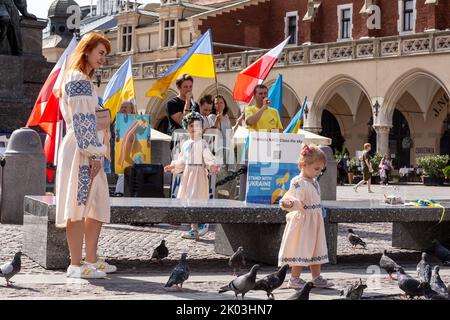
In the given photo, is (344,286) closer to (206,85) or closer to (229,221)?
(229,221)

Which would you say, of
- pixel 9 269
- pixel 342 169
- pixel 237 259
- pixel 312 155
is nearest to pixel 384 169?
pixel 342 169

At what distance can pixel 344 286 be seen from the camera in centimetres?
703

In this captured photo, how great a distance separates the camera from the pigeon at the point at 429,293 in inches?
223

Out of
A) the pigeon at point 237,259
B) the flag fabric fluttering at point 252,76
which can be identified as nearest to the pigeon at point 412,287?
the pigeon at point 237,259

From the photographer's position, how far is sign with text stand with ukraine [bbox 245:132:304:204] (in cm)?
848

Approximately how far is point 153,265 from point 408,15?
36244mm

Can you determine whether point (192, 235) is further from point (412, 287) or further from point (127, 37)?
point (127, 37)

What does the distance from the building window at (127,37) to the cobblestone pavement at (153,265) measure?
1698 inches

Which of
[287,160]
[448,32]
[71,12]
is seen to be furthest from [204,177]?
[71,12]

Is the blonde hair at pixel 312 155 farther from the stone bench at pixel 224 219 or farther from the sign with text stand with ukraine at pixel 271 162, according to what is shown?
the sign with text stand with ukraine at pixel 271 162

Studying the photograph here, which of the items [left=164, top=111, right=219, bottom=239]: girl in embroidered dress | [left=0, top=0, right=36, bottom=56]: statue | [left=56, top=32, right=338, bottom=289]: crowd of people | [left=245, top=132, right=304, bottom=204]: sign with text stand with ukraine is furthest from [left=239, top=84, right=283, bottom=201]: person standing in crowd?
[left=0, top=0, right=36, bottom=56]: statue

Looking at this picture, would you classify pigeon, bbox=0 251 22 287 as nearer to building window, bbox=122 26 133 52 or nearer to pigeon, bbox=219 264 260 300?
pigeon, bbox=219 264 260 300

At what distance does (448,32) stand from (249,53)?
33.3 ft

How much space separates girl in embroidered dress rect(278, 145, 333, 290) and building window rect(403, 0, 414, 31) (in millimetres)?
36560
